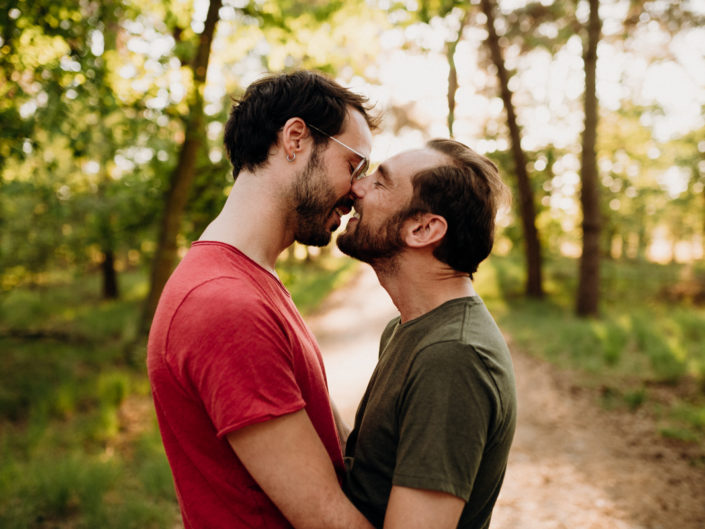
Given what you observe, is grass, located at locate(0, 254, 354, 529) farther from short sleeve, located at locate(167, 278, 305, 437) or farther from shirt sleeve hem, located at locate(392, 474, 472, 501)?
shirt sleeve hem, located at locate(392, 474, 472, 501)

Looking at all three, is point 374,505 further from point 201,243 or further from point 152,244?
point 152,244

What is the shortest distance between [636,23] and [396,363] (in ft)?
43.8

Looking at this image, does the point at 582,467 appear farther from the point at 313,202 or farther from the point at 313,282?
the point at 313,282

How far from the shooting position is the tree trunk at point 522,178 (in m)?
12.5

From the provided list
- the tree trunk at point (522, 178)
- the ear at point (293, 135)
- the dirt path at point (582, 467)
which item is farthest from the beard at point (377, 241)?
the tree trunk at point (522, 178)

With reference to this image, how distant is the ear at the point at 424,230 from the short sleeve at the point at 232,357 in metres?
0.70

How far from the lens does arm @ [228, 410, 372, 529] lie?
1330mm

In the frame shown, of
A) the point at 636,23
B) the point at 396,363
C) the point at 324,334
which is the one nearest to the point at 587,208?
the point at 636,23

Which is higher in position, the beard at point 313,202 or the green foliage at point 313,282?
the beard at point 313,202

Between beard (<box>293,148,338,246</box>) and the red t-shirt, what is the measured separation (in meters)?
0.36

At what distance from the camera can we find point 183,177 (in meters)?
6.68

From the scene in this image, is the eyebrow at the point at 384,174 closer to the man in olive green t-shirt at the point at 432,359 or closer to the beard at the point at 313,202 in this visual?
the man in olive green t-shirt at the point at 432,359

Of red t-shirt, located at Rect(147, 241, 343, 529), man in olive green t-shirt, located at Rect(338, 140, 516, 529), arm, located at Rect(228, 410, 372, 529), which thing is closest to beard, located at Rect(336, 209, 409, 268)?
man in olive green t-shirt, located at Rect(338, 140, 516, 529)

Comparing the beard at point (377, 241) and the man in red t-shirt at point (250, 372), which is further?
the beard at point (377, 241)
